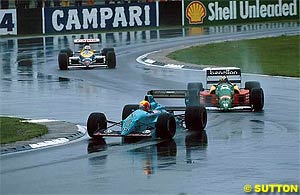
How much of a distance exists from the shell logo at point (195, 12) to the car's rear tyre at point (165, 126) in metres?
48.0

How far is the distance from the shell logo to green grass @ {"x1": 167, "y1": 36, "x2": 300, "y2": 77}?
39.0 feet

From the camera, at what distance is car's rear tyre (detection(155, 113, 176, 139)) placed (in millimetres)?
21125

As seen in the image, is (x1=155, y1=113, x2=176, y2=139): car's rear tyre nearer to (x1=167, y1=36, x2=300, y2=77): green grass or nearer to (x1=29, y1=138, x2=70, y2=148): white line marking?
(x1=29, y1=138, x2=70, y2=148): white line marking

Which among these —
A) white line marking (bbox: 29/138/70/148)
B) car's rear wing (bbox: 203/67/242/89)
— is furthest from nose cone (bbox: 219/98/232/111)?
white line marking (bbox: 29/138/70/148)

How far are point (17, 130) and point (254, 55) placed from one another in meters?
26.7

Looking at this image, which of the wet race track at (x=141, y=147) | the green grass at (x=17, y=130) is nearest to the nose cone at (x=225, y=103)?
→ the wet race track at (x=141, y=147)

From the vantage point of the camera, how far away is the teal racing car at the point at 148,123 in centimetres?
2117

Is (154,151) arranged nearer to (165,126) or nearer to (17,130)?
(165,126)

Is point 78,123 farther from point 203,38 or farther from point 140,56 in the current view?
point 203,38

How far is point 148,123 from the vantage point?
2173 centimetres

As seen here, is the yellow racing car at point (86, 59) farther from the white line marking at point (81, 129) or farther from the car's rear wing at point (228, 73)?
the white line marking at point (81, 129)

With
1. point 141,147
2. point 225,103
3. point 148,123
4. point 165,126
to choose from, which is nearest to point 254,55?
point 225,103

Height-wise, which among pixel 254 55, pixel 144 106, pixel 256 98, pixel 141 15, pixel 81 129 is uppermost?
pixel 141 15

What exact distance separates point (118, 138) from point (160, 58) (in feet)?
80.5
